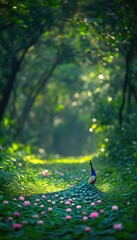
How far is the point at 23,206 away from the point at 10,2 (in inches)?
215

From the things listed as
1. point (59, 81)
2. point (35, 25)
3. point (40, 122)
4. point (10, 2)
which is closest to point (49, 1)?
point (10, 2)

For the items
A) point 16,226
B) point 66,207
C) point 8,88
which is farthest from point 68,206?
point 8,88

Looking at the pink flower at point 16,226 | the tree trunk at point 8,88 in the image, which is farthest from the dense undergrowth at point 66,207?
the tree trunk at point 8,88

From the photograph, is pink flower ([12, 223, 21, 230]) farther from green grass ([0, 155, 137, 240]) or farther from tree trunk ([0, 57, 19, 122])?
tree trunk ([0, 57, 19, 122])

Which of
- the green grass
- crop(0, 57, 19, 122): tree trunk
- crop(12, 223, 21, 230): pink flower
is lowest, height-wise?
the green grass

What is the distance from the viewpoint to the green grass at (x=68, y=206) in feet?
15.1

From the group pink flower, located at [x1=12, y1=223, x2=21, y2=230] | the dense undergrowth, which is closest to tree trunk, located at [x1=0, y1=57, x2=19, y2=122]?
the dense undergrowth

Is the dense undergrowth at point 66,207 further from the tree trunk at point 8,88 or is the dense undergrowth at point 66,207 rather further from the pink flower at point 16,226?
the tree trunk at point 8,88

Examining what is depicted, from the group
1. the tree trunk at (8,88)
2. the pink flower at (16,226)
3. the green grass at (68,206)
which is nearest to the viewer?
the green grass at (68,206)

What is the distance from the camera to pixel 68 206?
6195 millimetres

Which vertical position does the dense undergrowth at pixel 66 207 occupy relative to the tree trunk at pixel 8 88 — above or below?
below

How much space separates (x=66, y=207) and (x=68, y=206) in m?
0.04

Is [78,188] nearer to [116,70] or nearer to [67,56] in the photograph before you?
[116,70]

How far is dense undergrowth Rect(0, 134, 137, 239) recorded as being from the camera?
4660 millimetres
